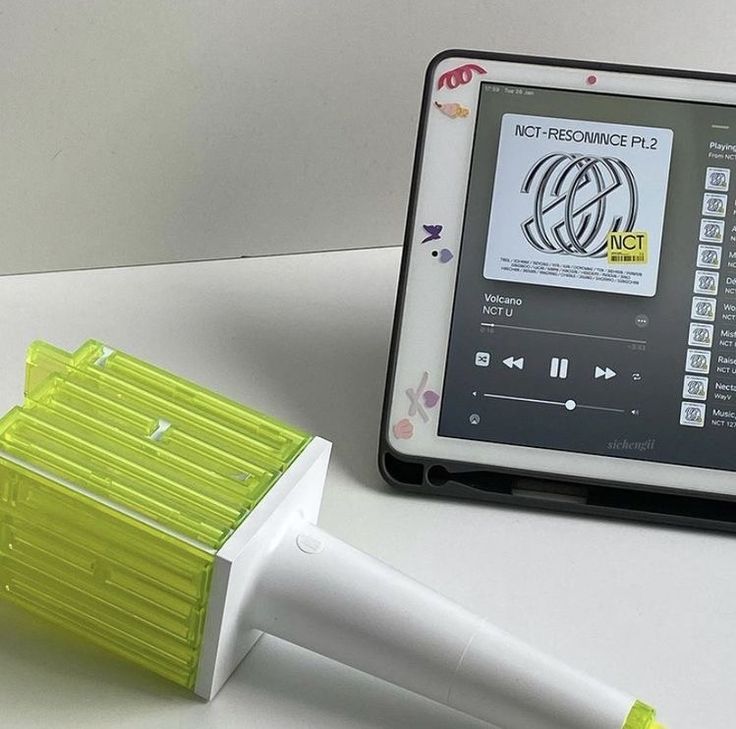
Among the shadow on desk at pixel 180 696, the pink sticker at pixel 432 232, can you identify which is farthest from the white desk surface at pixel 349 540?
the pink sticker at pixel 432 232

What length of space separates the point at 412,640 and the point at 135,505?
0.13m

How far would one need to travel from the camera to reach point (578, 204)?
723 mm

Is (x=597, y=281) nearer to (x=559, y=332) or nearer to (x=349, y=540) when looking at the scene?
(x=559, y=332)

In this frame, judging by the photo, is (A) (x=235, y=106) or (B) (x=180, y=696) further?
(A) (x=235, y=106)

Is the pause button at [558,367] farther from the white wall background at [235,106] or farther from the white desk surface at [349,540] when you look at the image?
the white wall background at [235,106]

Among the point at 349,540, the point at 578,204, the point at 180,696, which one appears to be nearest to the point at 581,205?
the point at 578,204

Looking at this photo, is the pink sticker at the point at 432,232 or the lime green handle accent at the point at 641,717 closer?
the lime green handle accent at the point at 641,717

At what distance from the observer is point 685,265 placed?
72 centimetres

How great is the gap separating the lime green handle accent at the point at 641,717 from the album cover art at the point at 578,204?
24 cm

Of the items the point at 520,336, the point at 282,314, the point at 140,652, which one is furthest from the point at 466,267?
the point at 140,652

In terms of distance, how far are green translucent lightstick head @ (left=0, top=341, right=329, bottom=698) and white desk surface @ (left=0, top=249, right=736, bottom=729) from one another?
0.07ft

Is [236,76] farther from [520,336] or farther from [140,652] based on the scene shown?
[140,652]

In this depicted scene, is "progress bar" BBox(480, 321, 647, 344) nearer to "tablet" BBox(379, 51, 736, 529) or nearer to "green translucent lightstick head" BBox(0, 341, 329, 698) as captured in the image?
"tablet" BBox(379, 51, 736, 529)

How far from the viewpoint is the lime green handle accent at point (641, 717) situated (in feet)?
1.80
